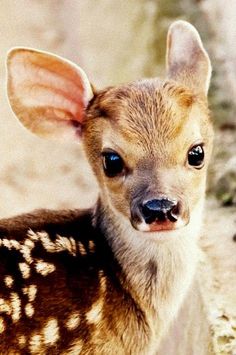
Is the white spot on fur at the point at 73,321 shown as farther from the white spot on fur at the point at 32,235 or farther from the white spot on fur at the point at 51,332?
the white spot on fur at the point at 32,235

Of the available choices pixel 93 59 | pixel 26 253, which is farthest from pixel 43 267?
pixel 93 59

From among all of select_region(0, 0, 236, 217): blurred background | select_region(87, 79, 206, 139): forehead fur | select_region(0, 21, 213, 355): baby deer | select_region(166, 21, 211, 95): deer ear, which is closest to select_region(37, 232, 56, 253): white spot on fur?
select_region(0, 21, 213, 355): baby deer

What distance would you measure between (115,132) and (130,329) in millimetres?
320

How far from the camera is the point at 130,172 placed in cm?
184

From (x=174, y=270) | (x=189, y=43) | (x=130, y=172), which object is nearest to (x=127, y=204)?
(x=130, y=172)

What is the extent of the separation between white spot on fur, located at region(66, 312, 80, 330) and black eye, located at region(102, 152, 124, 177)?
221 mm

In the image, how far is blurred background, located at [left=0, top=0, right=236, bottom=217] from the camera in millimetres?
3023

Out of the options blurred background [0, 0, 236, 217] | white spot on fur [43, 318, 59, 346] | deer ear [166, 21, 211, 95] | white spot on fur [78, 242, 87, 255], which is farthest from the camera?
blurred background [0, 0, 236, 217]

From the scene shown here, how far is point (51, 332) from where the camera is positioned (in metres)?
1.84

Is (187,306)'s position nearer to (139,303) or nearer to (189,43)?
(139,303)

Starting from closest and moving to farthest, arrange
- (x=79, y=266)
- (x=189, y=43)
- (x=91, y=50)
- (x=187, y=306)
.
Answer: (x=79, y=266), (x=189, y=43), (x=187, y=306), (x=91, y=50)

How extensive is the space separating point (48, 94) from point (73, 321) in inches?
15.3

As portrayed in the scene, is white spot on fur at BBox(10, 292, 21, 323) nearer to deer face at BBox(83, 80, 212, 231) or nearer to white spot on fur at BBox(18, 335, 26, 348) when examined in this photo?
white spot on fur at BBox(18, 335, 26, 348)

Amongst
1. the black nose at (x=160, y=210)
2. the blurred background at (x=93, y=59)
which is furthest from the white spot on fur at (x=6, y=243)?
the blurred background at (x=93, y=59)
